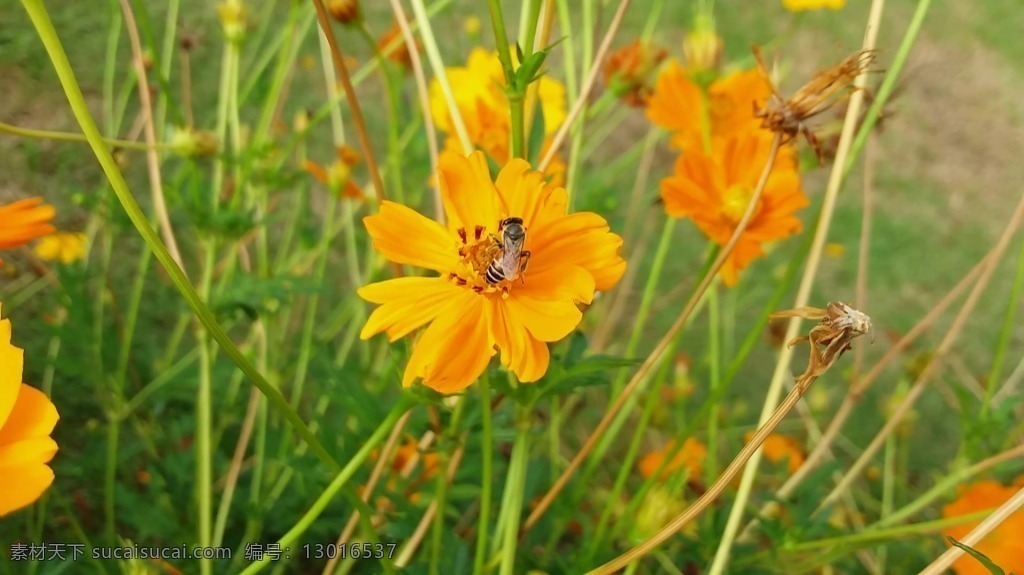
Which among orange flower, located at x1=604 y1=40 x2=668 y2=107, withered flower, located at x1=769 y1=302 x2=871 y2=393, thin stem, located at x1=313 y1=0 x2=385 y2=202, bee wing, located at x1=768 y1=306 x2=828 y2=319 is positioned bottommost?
withered flower, located at x1=769 y1=302 x2=871 y2=393

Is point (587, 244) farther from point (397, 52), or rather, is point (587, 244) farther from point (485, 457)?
point (397, 52)

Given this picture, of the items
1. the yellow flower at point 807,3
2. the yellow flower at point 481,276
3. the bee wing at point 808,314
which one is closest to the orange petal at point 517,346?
the yellow flower at point 481,276

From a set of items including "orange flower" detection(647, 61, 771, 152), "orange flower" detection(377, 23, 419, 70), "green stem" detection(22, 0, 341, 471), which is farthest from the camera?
"orange flower" detection(377, 23, 419, 70)

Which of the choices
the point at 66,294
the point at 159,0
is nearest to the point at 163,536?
the point at 66,294

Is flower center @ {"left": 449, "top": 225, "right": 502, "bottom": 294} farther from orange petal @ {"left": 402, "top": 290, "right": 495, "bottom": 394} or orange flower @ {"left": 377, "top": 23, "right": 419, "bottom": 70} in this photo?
orange flower @ {"left": 377, "top": 23, "right": 419, "bottom": 70}

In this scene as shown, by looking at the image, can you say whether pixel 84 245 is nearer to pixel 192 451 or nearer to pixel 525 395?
pixel 192 451

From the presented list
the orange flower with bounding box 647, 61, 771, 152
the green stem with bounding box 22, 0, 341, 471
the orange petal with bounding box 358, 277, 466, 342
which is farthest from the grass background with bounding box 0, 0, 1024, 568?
the green stem with bounding box 22, 0, 341, 471
